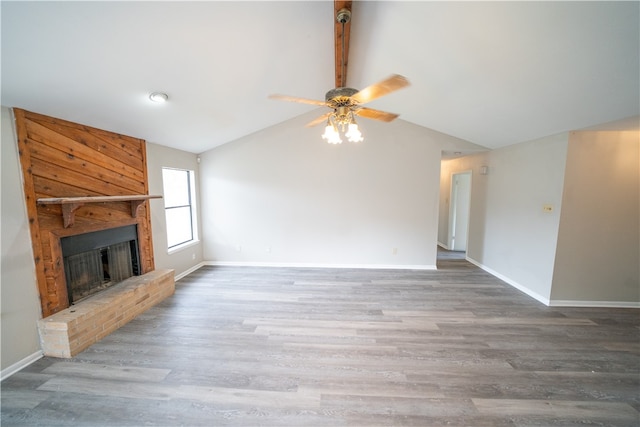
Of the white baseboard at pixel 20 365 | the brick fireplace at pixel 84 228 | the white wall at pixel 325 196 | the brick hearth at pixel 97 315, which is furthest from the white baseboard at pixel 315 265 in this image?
the white baseboard at pixel 20 365

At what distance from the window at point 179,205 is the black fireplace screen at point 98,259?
804mm

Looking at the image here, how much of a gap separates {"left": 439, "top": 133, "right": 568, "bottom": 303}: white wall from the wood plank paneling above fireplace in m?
6.01

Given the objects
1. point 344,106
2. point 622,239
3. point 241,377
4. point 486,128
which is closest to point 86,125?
point 344,106

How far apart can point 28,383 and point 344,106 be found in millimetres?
3590

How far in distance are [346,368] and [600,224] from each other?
12.9ft

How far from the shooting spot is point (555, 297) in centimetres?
326

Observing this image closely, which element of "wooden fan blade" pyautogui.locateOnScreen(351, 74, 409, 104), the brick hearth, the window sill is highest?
"wooden fan blade" pyautogui.locateOnScreen(351, 74, 409, 104)

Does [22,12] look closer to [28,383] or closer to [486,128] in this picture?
[28,383]

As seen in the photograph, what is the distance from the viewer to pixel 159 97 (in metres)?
2.54

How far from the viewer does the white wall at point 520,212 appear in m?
3.28

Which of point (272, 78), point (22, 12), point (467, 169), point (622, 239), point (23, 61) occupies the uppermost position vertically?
point (272, 78)

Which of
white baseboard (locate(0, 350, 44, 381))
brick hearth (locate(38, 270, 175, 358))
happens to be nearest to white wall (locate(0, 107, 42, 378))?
white baseboard (locate(0, 350, 44, 381))

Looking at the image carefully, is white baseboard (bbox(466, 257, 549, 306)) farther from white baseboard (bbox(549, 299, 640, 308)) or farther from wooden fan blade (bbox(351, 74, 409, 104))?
wooden fan blade (bbox(351, 74, 409, 104))

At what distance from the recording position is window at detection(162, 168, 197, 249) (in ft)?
13.7
